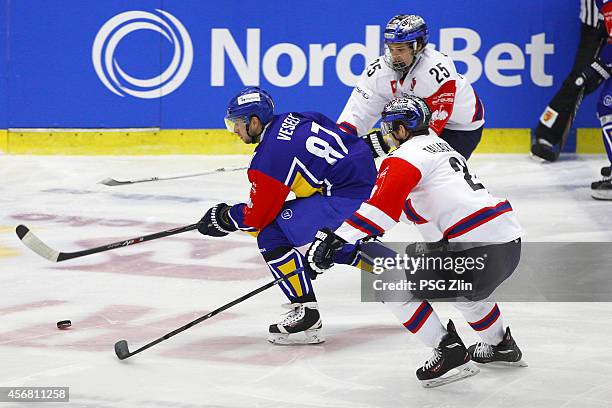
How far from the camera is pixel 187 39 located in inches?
333

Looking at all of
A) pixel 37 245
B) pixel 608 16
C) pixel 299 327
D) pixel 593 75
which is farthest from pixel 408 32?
pixel 593 75

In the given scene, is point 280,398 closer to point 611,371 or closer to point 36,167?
point 611,371

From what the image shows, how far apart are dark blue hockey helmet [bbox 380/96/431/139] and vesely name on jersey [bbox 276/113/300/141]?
47 centimetres

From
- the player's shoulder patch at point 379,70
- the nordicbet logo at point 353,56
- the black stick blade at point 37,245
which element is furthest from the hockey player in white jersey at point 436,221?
the nordicbet logo at point 353,56

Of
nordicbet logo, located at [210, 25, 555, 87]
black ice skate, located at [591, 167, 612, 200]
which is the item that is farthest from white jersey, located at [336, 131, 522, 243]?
nordicbet logo, located at [210, 25, 555, 87]

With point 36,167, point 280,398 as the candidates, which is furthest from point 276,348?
point 36,167

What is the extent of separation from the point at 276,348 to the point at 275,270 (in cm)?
28

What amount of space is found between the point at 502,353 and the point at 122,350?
4.24 feet

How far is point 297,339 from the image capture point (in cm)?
444

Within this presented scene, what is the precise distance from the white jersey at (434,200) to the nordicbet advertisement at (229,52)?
4.62 metres

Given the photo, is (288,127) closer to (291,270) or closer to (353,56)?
(291,270)

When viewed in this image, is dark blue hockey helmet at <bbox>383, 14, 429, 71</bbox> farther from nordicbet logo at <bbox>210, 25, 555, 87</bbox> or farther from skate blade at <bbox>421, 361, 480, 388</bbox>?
nordicbet logo at <bbox>210, 25, 555, 87</bbox>

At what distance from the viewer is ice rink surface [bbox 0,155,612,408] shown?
12.5 feet

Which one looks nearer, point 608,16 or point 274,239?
point 274,239
